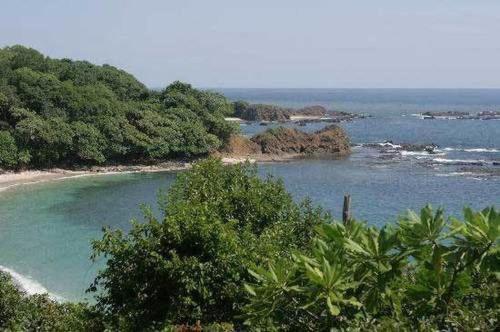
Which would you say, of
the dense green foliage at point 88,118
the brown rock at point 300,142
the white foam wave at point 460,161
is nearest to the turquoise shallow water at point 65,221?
the dense green foliage at point 88,118

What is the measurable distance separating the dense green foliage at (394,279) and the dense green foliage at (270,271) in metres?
0.01

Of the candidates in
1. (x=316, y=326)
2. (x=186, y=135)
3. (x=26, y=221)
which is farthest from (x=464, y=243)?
(x=186, y=135)

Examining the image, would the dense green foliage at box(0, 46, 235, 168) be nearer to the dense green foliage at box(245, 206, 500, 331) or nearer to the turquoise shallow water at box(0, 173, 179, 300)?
the turquoise shallow water at box(0, 173, 179, 300)

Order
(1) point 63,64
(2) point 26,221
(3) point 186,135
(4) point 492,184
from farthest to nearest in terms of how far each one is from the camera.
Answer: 1. (1) point 63,64
2. (3) point 186,135
3. (4) point 492,184
4. (2) point 26,221

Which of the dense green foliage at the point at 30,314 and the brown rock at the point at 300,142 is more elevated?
the dense green foliage at the point at 30,314

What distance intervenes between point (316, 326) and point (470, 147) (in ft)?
247

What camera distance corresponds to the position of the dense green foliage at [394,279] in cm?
503

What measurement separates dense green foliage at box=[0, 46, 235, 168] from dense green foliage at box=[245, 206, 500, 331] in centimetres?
4835

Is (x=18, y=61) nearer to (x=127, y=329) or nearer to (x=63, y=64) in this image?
(x=63, y=64)

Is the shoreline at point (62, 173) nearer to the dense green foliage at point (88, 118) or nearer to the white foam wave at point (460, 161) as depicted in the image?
the dense green foliage at point (88, 118)

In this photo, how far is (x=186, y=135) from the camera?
61000mm

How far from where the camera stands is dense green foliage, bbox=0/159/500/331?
514 cm

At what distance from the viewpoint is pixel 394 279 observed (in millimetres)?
5512

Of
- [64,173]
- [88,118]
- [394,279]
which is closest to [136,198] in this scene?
[64,173]
